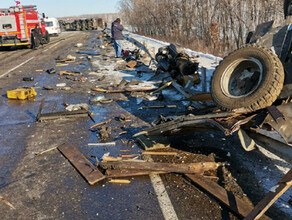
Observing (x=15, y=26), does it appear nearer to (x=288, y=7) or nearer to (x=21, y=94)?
(x=21, y=94)

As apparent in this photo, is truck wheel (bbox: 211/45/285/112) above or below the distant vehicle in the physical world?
below

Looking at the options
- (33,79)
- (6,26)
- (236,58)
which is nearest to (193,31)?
(6,26)

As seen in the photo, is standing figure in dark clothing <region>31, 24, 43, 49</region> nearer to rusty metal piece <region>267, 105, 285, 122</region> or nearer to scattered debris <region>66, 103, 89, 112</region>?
scattered debris <region>66, 103, 89, 112</region>

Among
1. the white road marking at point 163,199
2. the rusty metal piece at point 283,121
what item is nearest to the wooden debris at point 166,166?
the white road marking at point 163,199

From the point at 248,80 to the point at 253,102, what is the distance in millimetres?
973

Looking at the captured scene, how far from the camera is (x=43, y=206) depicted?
11.1ft

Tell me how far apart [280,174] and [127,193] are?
2182mm

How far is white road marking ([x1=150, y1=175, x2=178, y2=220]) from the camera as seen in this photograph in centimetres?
314

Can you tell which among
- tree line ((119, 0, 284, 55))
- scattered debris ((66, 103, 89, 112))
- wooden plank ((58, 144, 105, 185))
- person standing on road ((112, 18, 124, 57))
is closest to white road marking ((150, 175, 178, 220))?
wooden plank ((58, 144, 105, 185))

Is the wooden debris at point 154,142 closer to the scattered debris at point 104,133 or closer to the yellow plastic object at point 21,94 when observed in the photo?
the scattered debris at point 104,133

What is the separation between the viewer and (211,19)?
20.1 meters

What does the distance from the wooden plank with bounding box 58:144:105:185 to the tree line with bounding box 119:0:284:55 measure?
13396 millimetres

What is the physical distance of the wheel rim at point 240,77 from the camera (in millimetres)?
4738

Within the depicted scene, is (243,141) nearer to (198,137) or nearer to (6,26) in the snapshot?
(198,137)
